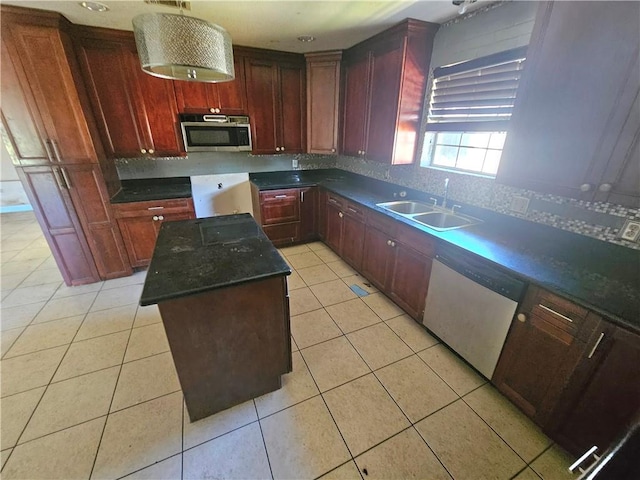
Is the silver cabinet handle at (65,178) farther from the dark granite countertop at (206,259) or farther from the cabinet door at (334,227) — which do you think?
the cabinet door at (334,227)

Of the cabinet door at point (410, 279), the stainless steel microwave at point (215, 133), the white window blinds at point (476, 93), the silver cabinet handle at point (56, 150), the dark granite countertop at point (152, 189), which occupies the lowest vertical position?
the cabinet door at point (410, 279)

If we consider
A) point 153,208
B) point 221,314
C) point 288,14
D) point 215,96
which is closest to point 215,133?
point 215,96

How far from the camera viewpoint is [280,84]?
3.27m

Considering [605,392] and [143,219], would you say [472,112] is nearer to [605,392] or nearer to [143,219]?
[605,392]

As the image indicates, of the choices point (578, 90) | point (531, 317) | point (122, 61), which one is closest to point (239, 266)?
point (531, 317)

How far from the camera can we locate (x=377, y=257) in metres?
2.62

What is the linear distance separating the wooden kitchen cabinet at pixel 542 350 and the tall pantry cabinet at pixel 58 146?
11.8ft

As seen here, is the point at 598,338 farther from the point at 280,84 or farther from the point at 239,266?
the point at 280,84

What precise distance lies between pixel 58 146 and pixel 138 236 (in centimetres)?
103

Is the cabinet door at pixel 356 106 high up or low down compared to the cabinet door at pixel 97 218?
up

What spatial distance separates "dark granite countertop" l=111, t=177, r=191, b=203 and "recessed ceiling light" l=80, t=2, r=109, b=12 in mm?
A: 1552

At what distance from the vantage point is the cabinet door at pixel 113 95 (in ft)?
8.19

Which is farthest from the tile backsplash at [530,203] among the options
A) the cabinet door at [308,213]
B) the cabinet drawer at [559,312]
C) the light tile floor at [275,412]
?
the light tile floor at [275,412]

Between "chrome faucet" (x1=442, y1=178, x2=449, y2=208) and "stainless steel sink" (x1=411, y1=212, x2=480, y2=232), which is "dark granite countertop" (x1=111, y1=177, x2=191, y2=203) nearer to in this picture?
"stainless steel sink" (x1=411, y1=212, x2=480, y2=232)
